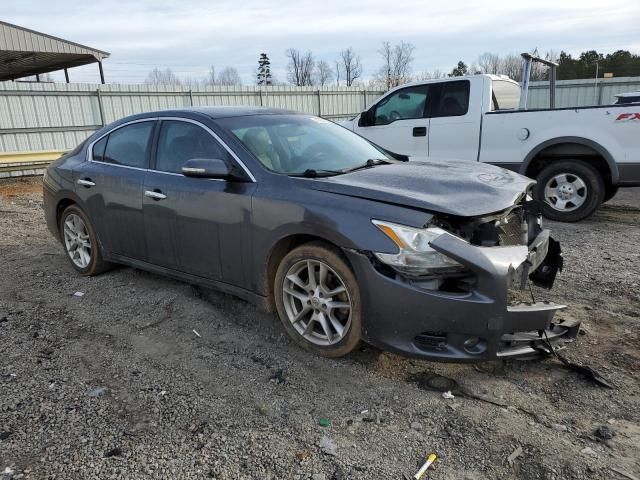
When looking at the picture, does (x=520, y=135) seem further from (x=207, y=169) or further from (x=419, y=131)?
(x=207, y=169)

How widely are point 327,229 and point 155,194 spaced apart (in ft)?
5.97

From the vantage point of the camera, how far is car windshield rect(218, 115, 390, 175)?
152 inches

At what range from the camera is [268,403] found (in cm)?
299

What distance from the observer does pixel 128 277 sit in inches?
209

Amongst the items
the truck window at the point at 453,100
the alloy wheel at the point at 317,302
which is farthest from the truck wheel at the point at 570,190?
the alloy wheel at the point at 317,302

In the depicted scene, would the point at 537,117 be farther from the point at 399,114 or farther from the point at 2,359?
the point at 2,359

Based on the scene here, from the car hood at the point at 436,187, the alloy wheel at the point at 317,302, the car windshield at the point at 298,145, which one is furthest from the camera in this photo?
the car windshield at the point at 298,145

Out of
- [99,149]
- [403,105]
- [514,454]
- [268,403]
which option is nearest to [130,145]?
[99,149]

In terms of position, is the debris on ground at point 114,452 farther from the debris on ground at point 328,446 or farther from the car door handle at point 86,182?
the car door handle at point 86,182

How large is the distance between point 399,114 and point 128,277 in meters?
5.22

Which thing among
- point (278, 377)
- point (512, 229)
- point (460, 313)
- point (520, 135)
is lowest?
point (278, 377)

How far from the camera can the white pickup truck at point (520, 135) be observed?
22.0 ft

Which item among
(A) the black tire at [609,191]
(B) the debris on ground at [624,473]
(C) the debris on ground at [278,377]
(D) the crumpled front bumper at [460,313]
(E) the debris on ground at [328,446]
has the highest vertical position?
(D) the crumpled front bumper at [460,313]

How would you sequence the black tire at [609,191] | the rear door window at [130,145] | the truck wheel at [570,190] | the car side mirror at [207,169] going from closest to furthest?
1. the car side mirror at [207,169]
2. the rear door window at [130,145]
3. the truck wheel at [570,190]
4. the black tire at [609,191]
